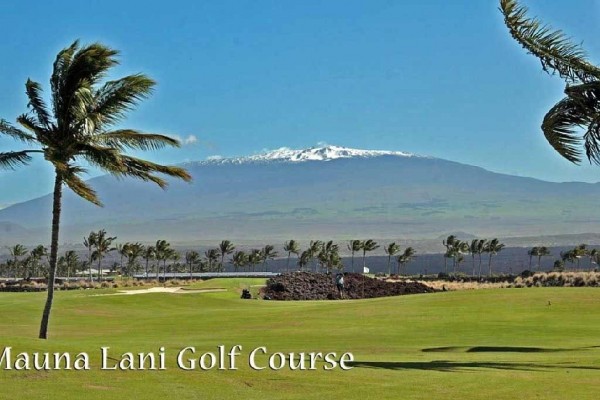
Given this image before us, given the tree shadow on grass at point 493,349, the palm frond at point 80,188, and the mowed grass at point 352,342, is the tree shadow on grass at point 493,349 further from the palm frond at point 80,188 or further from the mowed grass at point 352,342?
the palm frond at point 80,188

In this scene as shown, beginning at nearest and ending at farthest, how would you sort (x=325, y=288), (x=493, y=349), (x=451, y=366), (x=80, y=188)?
(x=451, y=366), (x=493, y=349), (x=80, y=188), (x=325, y=288)

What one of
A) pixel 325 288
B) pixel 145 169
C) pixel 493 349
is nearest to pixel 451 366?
pixel 493 349

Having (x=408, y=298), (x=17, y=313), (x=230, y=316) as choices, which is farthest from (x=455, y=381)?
(x=17, y=313)

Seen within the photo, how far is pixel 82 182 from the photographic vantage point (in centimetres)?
2817

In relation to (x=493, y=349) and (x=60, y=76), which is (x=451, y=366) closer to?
(x=493, y=349)

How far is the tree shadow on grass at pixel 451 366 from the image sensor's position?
20.0 metres

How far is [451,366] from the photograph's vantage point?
20547 mm

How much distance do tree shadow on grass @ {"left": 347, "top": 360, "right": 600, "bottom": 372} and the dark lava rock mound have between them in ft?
142

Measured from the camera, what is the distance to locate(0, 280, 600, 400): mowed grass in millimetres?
16312

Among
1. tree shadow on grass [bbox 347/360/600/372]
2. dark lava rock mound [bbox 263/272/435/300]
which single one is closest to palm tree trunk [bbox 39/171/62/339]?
tree shadow on grass [bbox 347/360/600/372]

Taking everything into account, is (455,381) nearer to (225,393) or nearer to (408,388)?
(408,388)

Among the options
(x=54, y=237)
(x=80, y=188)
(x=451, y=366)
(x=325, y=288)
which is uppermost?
(x=80, y=188)

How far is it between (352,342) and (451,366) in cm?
828

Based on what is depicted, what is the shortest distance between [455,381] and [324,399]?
134 inches
